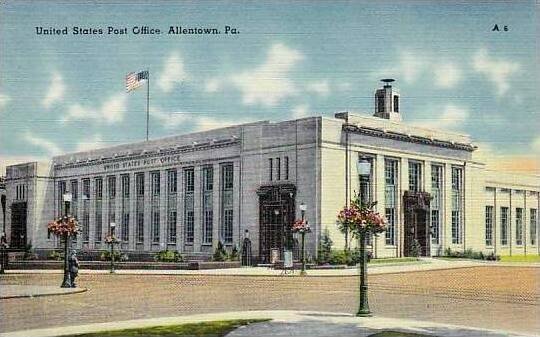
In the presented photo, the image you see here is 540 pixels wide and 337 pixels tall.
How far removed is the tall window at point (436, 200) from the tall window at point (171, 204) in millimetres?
11569

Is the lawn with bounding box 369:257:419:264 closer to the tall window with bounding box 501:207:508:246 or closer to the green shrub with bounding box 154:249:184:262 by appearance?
the tall window with bounding box 501:207:508:246

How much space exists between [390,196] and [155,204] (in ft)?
36.8

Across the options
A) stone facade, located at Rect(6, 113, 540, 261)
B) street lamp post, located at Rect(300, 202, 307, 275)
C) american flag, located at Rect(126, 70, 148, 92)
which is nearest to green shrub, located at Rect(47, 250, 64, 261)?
stone facade, located at Rect(6, 113, 540, 261)

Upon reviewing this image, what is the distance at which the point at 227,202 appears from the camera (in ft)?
115

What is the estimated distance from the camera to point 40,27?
665 inches

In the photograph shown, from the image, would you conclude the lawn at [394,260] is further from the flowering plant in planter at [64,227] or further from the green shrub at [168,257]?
the flowering plant in planter at [64,227]

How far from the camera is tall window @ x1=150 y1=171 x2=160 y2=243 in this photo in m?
36.3

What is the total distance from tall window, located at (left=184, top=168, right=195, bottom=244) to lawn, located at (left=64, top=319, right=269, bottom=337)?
2237cm

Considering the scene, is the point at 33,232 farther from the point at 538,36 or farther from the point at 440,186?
the point at 538,36

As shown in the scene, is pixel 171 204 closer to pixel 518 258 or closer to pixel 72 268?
pixel 518 258

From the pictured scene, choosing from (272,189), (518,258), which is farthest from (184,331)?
(518,258)

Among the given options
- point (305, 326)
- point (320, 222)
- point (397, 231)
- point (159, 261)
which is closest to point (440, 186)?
point (397, 231)

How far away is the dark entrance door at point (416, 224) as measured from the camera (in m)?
30.9

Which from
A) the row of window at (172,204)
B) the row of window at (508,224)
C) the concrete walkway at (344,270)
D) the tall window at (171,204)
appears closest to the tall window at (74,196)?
the row of window at (172,204)
